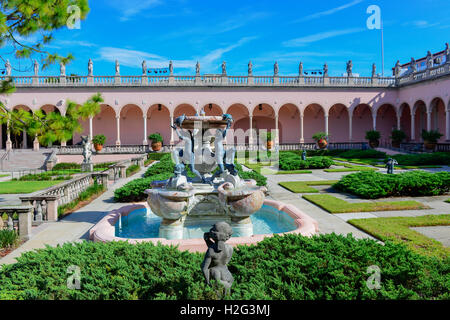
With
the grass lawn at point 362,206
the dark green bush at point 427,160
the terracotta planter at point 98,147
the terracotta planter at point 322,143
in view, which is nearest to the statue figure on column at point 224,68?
the terracotta planter at point 322,143

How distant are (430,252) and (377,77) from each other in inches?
1255

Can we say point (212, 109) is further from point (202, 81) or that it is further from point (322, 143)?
point (322, 143)

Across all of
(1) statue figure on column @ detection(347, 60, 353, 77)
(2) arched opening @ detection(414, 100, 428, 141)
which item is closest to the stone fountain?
(1) statue figure on column @ detection(347, 60, 353, 77)

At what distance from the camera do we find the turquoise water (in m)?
7.00

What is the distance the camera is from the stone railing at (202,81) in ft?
102

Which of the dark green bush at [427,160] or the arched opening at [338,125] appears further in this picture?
the arched opening at [338,125]

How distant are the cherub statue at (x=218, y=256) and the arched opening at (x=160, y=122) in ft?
105

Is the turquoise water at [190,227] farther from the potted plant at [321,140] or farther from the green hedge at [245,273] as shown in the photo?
the potted plant at [321,140]

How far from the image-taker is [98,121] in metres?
34.6

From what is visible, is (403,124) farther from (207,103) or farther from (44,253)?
(44,253)

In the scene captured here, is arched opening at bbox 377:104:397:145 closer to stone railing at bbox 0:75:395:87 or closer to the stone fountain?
stone railing at bbox 0:75:395:87

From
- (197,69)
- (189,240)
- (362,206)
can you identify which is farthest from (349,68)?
(189,240)

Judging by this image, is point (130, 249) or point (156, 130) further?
point (156, 130)
